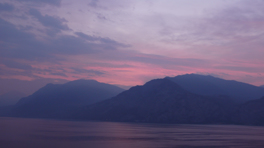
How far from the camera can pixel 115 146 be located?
49062 mm

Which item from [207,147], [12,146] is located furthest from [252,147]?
[12,146]

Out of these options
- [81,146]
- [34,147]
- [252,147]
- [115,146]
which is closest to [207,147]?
[252,147]

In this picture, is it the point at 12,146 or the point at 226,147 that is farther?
the point at 226,147

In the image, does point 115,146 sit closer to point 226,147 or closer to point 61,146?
point 61,146

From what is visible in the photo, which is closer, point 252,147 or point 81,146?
point 81,146

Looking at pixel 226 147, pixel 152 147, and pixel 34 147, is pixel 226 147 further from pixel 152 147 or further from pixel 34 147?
pixel 34 147

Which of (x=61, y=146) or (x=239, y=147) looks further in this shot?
(x=239, y=147)

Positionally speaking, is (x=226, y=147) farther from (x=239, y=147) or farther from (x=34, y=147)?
(x=34, y=147)

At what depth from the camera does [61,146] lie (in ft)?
154

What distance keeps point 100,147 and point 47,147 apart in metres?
8.84

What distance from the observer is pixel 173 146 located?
163 feet

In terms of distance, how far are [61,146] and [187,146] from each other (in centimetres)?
2262

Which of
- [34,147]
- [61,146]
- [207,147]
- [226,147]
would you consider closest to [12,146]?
[34,147]

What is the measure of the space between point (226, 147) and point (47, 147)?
32.0 meters
